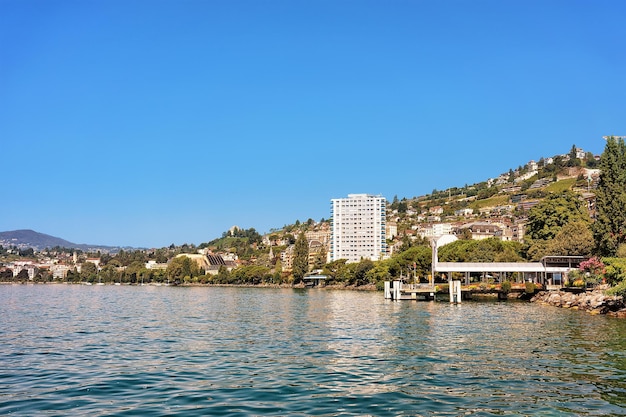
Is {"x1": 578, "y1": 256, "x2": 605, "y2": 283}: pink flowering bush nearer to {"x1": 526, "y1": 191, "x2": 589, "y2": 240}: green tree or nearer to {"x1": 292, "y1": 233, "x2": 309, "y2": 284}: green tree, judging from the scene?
{"x1": 526, "y1": 191, "x2": 589, "y2": 240}: green tree

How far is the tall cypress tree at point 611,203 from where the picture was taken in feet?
236

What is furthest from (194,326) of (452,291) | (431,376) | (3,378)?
(452,291)

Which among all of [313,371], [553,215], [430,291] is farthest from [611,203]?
[313,371]

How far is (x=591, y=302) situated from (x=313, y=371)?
48.1 m

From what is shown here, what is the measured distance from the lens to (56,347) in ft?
103

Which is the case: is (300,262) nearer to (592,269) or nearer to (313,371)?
(592,269)

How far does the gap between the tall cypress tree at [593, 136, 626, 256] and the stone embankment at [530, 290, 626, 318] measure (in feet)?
27.1

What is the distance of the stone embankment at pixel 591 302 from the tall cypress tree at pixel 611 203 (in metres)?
8.26

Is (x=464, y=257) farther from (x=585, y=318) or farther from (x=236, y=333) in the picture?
(x=236, y=333)

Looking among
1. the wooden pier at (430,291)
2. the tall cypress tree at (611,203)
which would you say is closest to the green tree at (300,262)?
the wooden pier at (430,291)

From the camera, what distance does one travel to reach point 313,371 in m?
24.0

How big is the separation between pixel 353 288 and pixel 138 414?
148683mm

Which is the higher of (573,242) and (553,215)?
(553,215)

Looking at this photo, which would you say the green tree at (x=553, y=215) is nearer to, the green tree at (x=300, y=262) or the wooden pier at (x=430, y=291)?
the wooden pier at (x=430, y=291)
